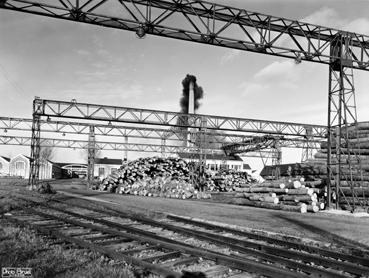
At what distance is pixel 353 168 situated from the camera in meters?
18.8

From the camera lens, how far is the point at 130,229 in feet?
30.3

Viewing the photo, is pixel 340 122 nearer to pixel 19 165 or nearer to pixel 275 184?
pixel 275 184

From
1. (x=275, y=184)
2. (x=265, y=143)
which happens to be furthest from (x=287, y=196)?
(x=265, y=143)

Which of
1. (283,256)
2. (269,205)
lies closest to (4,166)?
(269,205)

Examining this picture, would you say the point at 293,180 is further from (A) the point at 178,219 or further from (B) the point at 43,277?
(B) the point at 43,277

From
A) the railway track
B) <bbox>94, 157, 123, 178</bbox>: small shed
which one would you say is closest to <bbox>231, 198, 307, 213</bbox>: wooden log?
the railway track

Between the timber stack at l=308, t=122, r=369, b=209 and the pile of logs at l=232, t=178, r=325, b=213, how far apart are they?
3.80 feet

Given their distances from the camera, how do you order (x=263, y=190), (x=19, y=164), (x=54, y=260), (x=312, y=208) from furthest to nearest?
(x=19, y=164), (x=263, y=190), (x=312, y=208), (x=54, y=260)

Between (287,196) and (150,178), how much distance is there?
13866 mm

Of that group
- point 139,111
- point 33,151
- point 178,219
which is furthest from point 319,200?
point 33,151

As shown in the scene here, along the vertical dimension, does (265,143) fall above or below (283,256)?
above

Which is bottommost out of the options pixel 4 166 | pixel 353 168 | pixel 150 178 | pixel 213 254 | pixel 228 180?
pixel 213 254

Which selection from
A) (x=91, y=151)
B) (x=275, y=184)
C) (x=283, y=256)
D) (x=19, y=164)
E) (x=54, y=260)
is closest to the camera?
(x=54, y=260)

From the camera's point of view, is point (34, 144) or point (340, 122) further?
point (34, 144)
